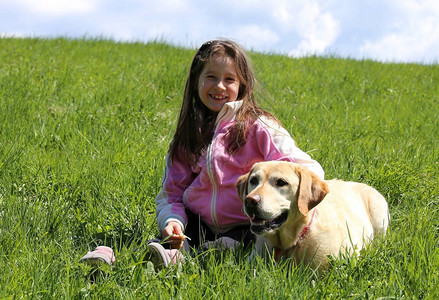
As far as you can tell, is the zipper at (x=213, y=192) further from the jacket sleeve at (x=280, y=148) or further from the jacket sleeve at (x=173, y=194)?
the jacket sleeve at (x=280, y=148)

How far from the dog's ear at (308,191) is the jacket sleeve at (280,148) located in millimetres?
367

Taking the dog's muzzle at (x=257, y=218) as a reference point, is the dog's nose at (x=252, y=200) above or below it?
above

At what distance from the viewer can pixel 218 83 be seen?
3.79 metres

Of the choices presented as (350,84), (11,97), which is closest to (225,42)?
(11,97)

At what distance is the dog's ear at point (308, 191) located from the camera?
2846 millimetres

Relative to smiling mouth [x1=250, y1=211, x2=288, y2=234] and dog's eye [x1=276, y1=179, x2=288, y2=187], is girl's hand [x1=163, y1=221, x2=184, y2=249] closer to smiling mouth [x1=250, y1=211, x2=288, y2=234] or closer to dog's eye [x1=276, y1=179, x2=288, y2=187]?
Result: smiling mouth [x1=250, y1=211, x2=288, y2=234]

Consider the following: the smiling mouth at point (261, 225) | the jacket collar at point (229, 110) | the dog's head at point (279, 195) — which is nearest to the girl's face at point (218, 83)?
the jacket collar at point (229, 110)

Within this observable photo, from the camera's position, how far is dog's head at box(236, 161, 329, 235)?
282 centimetres

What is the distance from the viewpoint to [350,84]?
28.2 feet

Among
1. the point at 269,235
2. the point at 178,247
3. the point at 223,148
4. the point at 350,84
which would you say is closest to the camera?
the point at 269,235

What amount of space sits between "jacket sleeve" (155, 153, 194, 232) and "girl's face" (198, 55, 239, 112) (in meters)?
0.53

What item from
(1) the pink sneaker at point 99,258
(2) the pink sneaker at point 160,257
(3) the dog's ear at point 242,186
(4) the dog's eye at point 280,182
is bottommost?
(1) the pink sneaker at point 99,258

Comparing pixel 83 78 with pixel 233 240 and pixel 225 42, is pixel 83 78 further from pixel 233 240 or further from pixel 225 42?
pixel 233 240

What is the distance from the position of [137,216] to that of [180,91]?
373 centimetres
